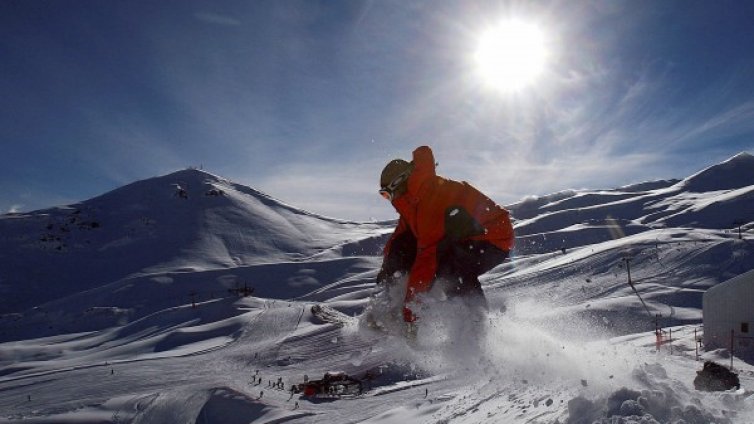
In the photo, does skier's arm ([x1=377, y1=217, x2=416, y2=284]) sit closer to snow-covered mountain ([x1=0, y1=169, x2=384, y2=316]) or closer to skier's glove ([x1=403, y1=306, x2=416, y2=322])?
skier's glove ([x1=403, y1=306, x2=416, y2=322])

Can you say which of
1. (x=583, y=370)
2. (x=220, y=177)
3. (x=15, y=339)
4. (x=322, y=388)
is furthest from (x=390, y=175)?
(x=220, y=177)

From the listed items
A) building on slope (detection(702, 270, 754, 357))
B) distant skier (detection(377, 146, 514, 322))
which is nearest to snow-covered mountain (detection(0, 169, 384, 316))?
building on slope (detection(702, 270, 754, 357))

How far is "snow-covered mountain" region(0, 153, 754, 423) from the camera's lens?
18.2ft

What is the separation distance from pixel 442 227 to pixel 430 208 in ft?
0.65

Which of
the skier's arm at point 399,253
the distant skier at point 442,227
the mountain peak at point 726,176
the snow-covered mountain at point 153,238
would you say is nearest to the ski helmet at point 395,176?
the distant skier at point 442,227

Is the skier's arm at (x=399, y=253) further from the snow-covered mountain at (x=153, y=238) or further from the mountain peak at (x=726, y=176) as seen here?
the mountain peak at (x=726, y=176)

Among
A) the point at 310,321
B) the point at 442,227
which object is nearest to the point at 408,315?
the point at 442,227

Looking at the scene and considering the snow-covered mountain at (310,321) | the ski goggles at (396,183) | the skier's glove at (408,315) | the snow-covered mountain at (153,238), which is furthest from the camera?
the snow-covered mountain at (153,238)

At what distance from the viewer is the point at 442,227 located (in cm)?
478

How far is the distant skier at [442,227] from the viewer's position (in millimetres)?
4781

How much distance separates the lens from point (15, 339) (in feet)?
191

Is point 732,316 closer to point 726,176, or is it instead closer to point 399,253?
point 399,253

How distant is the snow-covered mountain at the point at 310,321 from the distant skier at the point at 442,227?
306 mm

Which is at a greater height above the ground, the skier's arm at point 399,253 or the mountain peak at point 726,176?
the mountain peak at point 726,176
